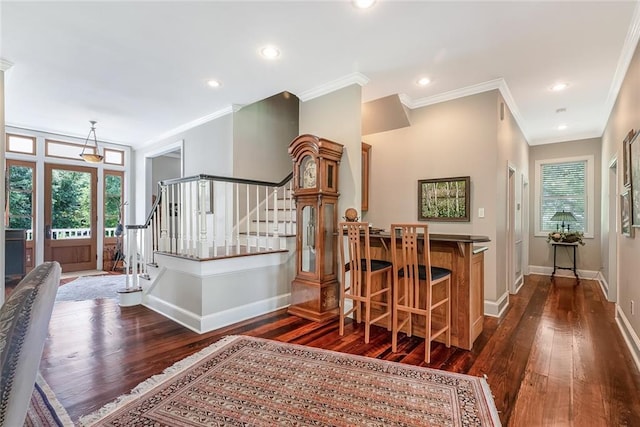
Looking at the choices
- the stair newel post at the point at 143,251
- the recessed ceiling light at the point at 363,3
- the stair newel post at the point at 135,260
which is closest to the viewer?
the recessed ceiling light at the point at 363,3

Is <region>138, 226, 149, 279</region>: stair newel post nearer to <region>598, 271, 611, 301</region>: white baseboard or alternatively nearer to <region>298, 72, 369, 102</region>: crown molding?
<region>298, 72, 369, 102</region>: crown molding

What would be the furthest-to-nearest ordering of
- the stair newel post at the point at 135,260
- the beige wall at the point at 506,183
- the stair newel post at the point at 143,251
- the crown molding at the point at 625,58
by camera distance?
the stair newel post at the point at 143,251, the stair newel post at the point at 135,260, the beige wall at the point at 506,183, the crown molding at the point at 625,58

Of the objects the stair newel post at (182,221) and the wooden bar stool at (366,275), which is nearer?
the wooden bar stool at (366,275)

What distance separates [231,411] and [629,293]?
365cm

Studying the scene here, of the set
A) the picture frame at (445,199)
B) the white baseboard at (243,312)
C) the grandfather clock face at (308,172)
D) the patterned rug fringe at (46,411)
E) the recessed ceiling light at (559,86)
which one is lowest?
the patterned rug fringe at (46,411)

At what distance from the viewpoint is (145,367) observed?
2.34m

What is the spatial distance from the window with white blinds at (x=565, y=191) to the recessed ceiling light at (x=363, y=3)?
5.83m

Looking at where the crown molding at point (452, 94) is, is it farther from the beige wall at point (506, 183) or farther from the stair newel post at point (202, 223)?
the stair newel post at point (202, 223)

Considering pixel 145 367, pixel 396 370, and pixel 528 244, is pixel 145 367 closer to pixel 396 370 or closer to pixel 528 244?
pixel 396 370

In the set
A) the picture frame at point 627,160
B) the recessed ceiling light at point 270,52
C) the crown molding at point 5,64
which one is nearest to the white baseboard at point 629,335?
the picture frame at point 627,160

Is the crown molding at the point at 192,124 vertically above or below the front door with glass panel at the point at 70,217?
above

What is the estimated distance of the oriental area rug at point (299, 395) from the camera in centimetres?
172

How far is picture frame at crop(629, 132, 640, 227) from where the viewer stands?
2.55 m

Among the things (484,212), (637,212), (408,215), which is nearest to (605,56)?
(637,212)
